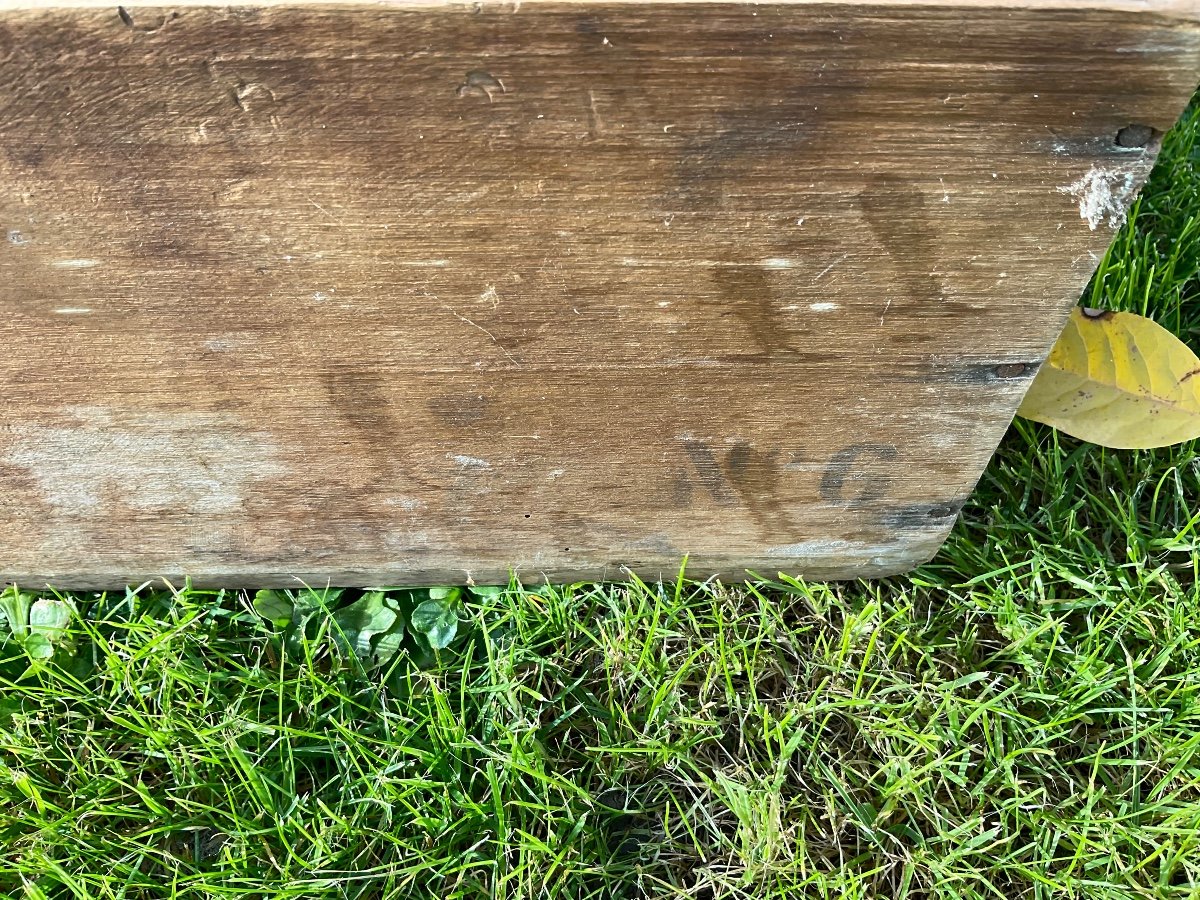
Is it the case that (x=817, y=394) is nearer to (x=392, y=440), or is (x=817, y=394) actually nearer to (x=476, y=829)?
(x=392, y=440)

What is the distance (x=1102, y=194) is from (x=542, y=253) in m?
0.50

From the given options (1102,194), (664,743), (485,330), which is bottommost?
(664,743)

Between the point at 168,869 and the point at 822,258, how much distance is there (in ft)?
3.66

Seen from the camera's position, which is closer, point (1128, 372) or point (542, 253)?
point (542, 253)

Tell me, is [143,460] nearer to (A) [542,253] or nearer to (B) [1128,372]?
(A) [542,253]

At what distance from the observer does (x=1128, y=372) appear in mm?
1221

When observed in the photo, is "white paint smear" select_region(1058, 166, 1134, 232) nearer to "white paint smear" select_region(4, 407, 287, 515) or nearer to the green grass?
the green grass

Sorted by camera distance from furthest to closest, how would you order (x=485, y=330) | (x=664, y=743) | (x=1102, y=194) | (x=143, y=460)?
(x=664, y=743)
(x=143, y=460)
(x=485, y=330)
(x=1102, y=194)

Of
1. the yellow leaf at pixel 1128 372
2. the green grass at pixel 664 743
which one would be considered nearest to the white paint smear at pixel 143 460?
the green grass at pixel 664 743

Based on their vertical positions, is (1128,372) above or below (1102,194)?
below

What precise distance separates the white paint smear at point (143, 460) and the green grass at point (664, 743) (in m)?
0.22

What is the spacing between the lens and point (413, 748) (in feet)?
3.86

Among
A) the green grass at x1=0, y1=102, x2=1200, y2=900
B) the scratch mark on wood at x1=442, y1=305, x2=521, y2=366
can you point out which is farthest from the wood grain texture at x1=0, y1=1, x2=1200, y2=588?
the green grass at x1=0, y1=102, x2=1200, y2=900

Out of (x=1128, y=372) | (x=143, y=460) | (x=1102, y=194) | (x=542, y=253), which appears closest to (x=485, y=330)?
(x=542, y=253)
